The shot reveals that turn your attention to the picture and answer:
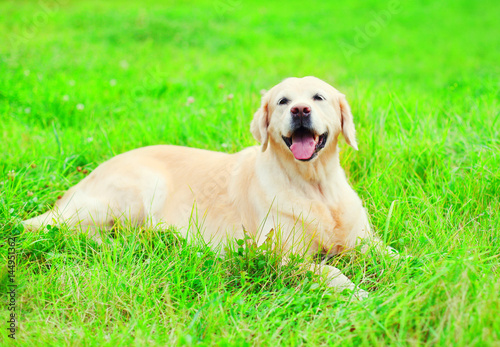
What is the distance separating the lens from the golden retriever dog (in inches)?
105

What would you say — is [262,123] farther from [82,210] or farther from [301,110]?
[82,210]

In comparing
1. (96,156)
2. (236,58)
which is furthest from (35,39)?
(96,156)

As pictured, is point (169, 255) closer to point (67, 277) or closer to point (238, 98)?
point (67, 277)

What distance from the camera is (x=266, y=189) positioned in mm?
2795

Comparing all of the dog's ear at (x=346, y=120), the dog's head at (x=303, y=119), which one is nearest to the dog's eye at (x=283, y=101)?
the dog's head at (x=303, y=119)

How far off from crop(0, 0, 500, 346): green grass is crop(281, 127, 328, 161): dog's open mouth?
0.64 metres

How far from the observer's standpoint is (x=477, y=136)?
3.75 metres

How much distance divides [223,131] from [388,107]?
1597mm

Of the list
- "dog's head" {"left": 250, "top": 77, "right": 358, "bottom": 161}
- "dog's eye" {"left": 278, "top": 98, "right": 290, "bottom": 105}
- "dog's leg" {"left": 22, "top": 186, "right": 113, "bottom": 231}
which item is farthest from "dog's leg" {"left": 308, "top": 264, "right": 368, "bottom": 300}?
"dog's leg" {"left": 22, "top": 186, "right": 113, "bottom": 231}

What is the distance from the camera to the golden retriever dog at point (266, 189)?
266cm

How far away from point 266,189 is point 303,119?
1.71ft

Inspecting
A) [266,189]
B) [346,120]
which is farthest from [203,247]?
[346,120]

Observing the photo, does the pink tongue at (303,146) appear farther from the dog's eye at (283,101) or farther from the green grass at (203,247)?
the green grass at (203,247)

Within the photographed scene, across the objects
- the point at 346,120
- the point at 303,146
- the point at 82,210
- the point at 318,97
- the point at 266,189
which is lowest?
the point at 82,210
